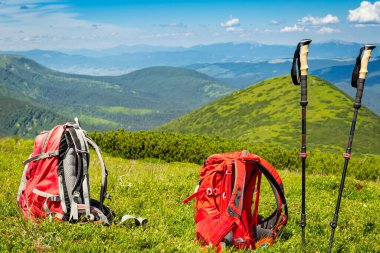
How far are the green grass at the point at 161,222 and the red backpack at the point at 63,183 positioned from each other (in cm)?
33

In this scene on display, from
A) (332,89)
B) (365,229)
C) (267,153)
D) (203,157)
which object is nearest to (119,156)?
(203,157)

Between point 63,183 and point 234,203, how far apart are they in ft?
9.75

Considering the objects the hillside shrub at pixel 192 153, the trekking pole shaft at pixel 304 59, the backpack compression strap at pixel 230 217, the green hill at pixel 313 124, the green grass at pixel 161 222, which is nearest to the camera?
the green grass at pixel 161 222

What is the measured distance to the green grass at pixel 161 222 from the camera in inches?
212

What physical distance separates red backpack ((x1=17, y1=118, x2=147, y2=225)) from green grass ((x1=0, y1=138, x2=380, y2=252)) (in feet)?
1.07

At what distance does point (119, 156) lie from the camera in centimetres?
2177

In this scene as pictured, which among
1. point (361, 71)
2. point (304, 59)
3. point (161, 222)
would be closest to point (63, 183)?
point (161, 222)

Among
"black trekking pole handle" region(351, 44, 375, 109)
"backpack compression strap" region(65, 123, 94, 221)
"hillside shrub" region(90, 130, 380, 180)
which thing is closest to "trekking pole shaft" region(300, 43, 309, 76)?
"black trekking pole handle" region(351, 44, 375, 109)

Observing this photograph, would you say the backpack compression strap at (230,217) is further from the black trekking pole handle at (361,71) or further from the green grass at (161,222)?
the black trekking pole handle at (361,71)

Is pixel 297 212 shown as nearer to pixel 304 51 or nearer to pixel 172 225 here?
pixel 172 225

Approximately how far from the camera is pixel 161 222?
7.38 m

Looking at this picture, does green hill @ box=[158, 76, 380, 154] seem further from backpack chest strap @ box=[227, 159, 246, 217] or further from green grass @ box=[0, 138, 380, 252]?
backpack chest strap @ box=[227, 159, 246, 217]

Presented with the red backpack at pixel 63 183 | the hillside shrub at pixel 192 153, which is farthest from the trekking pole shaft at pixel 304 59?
the hillside shrub at pixel 192 153

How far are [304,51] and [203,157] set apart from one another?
15.6 metres
